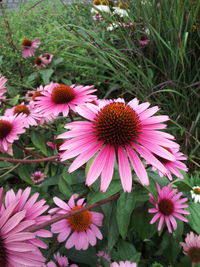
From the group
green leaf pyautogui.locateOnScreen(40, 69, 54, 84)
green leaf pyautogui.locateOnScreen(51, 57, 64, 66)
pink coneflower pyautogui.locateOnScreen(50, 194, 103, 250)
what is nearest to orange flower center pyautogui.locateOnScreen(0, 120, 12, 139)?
pink coneflower pyautogui.locateOnScreen(50, 194, 103, 250)

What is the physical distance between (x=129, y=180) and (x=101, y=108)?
9.0 inches

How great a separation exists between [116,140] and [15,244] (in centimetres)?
27

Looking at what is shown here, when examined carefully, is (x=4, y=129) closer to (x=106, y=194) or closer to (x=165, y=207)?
(x=106, y=194)

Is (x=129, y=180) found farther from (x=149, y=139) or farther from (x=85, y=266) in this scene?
(x=85, y=266)

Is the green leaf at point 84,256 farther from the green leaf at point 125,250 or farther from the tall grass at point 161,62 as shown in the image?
the tall grass at point 161,62

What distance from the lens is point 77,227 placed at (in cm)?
71

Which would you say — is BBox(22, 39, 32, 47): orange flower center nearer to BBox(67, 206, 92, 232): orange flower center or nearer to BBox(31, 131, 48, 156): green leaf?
BBox(31, 131, 48, 156): green leaf

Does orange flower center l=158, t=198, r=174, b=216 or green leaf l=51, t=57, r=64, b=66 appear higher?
green leaf l=51, t=57, r=64, b=66

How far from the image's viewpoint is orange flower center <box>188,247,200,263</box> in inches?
24.4

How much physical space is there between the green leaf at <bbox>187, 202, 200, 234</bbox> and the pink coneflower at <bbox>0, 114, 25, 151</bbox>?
493 mm

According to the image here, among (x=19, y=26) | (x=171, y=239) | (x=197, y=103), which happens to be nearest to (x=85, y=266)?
(x=171, y=239)

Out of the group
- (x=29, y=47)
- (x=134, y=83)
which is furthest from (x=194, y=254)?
(x=29, y=47)

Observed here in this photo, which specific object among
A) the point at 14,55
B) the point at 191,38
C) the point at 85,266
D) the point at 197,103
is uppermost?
the point at 14,55

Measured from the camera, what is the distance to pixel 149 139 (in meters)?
0.56
